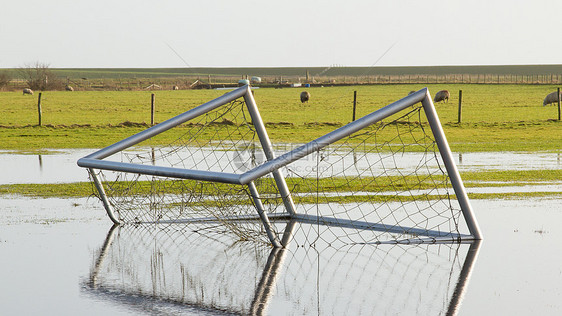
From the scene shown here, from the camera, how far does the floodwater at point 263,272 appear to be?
6.82 meters

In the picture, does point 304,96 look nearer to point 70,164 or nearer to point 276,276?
point 70,164

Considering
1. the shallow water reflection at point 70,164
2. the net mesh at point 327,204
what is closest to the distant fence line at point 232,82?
the shallow water reflection at point 70,164

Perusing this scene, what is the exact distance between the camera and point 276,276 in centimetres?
802

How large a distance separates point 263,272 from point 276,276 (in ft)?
0.86

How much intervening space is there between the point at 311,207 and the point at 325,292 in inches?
224

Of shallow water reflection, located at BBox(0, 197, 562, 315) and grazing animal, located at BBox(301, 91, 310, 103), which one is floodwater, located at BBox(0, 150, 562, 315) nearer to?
shallow water reflection, located at BBox(0, 197, 562, 315)

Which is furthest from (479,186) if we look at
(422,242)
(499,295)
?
(499,295)

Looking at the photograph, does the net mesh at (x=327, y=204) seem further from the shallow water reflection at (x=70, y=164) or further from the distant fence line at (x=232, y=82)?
the distant fence line at (x=232, y=82)

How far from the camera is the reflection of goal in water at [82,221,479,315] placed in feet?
22.4

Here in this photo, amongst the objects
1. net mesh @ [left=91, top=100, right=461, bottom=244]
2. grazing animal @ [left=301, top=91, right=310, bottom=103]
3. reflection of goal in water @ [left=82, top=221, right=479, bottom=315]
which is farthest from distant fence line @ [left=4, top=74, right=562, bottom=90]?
reflection of goal in water @ [left=82, top=221, right=479, bottom=315]

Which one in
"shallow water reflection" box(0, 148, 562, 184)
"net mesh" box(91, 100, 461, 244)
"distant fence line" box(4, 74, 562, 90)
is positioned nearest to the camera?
"net mesh" box(91, 100, 461, 244)

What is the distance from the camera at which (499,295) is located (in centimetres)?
714

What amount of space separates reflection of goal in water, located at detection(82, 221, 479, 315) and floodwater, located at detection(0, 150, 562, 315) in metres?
0.01

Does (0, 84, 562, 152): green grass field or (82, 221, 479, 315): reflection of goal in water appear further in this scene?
(0, 84, 562, 152): green grass field
